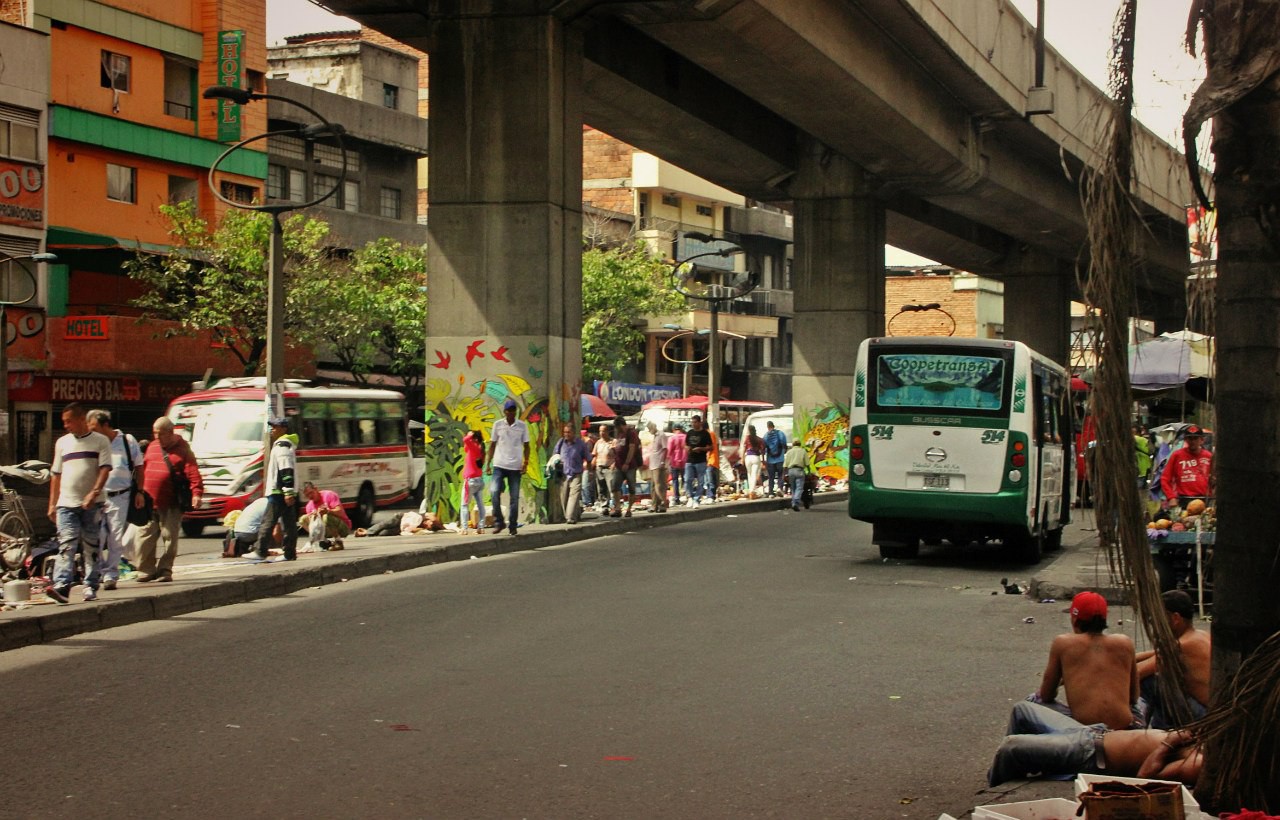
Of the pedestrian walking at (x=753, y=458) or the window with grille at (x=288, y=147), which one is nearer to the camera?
the pedestrian walking at (x=753, y=458)

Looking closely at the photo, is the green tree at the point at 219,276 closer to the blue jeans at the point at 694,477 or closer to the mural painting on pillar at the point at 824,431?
the mural painting on pillar at the point at 824,431

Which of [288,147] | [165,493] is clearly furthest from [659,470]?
[288,147]

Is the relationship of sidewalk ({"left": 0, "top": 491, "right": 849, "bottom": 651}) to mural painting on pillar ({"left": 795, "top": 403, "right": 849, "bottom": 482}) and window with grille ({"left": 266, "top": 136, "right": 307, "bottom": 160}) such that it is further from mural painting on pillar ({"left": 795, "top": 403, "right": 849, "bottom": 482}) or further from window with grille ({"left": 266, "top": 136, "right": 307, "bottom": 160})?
window with grille ({"left": 266, "top": 136, "right": 307, "bottom": 160})

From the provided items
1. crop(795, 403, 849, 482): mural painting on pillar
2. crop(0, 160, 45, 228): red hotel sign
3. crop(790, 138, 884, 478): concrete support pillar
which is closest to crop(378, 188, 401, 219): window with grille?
crop(0, 160, 45, 228): red hotel sign

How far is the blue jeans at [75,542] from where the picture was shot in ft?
44.5

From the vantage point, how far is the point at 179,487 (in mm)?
15922

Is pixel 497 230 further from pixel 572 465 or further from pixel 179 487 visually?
pixel 179 487

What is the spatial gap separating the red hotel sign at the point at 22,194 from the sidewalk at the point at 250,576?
14.6 meters

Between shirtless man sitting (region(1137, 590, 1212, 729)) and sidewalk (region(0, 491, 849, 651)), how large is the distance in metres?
8.49

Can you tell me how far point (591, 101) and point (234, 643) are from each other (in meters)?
19.5

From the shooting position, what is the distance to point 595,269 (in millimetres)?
56375

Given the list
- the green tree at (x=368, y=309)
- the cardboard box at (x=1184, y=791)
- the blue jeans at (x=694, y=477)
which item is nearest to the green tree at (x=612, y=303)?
the green tree at (x=368, y=309)

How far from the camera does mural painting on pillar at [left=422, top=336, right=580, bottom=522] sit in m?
23.6

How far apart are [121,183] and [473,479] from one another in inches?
975
